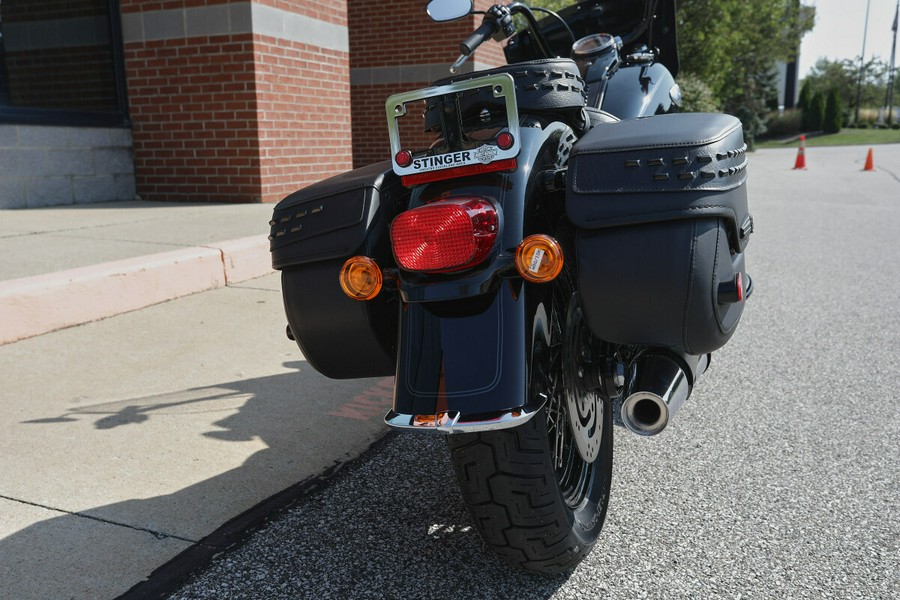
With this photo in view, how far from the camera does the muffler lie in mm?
1889

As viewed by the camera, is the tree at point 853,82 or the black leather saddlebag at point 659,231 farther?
the tree at point 853,82

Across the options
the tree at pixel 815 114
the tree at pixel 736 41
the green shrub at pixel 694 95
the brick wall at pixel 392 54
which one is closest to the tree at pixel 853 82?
the tree at pixel 815 114

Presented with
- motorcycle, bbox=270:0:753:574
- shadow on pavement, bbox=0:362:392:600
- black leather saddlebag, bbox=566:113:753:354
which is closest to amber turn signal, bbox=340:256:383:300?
motorcycle, bbox=270:0:753:574

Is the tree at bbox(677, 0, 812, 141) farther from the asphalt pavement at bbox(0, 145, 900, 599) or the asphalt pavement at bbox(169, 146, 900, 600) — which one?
the asphalt pavement at bbox(169, 146, 900, 600)

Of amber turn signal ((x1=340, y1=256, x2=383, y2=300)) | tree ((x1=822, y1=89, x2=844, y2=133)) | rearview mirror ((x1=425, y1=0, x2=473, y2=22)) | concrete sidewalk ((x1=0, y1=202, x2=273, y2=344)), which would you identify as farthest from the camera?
tree ((x1=822, y1=89, x2=844, y2=133))

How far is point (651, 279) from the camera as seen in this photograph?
1.79 m

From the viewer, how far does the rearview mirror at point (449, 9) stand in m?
2.66

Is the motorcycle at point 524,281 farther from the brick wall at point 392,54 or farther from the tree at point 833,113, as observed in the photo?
the tree at point 833,113

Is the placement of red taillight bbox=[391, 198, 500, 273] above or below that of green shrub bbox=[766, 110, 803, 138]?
below

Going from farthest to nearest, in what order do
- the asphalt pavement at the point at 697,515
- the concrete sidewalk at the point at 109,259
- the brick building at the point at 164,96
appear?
the brick building at the point at 164,96 < the concrete sidewalk at the point at 109,259 < the asphalt pavement at the point at 697,515

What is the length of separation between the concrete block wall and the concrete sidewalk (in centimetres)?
29

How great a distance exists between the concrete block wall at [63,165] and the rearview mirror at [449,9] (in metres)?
5.77

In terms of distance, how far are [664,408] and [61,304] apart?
11.4 ft

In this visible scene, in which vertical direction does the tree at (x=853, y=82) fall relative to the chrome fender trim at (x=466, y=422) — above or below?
above
